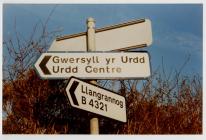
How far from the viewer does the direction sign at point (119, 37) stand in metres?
3.29

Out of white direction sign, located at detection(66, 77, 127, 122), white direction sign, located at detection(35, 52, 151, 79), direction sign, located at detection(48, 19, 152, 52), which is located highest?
direction sign, located at detection(48, 19, 152, 52)

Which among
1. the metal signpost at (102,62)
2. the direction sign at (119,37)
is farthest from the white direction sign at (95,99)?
the direction sign at (119,37)

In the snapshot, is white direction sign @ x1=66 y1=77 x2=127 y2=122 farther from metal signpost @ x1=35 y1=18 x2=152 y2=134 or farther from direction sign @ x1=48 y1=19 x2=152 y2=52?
direction sign @ x1=48 y1=19 x2=152 y2=52

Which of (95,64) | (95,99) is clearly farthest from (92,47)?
(95,99)

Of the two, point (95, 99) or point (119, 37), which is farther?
point (119, 37)

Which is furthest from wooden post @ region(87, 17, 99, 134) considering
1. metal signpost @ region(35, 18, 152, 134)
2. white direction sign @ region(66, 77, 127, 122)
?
white direction sign @ region(66, 77, 127, 122)

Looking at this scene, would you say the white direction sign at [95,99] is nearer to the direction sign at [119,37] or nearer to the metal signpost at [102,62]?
the metal signpost at [102,62]

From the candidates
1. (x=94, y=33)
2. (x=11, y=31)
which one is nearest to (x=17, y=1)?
(x=11, y=31)

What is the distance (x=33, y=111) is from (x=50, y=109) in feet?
0.43

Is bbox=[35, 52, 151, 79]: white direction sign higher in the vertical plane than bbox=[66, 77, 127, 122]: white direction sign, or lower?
higher

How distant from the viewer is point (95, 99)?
3.17m

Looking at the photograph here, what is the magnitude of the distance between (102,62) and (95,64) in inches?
1.8

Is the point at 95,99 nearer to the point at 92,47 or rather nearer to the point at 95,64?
the point at 95,64

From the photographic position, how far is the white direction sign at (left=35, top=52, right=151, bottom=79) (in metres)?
3.25
